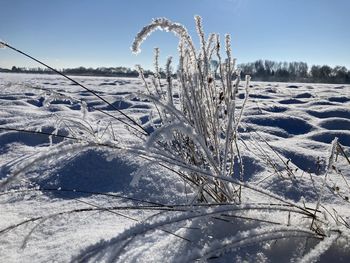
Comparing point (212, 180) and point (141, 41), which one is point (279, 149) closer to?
point (212, 180)

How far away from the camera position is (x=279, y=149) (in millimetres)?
2307

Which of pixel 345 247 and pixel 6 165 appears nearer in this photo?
pixel 345 247

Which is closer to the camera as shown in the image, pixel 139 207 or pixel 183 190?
pixel 139 207

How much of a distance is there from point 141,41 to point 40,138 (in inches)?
82.5

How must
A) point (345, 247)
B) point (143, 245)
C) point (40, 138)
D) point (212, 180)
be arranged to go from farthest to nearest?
point (40, 138) → point (212, 180) → point (143, 245) → point (345, 247)

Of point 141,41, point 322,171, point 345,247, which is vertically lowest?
point 322,171

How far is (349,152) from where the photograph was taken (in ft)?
7.84

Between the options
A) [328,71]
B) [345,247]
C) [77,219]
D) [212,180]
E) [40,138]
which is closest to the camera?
[345,247]

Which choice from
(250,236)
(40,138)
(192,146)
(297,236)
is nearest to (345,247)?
(297,236)

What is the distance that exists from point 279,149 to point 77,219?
4.96 feet

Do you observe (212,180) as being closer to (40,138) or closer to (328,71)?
(40,138)

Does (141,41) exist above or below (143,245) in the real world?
above

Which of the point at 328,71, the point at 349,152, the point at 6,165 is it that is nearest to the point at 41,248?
the point at 6,165

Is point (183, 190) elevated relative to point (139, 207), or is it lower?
lower
